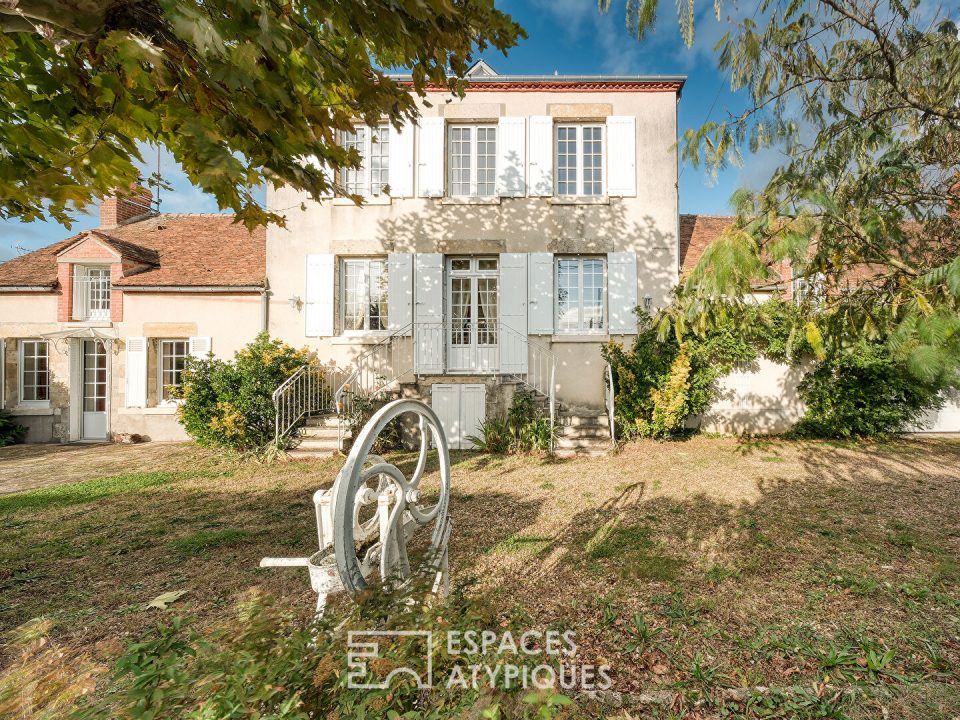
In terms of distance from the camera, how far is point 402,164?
9.00 meters

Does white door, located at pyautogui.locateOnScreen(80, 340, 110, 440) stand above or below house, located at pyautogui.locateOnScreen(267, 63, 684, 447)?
below

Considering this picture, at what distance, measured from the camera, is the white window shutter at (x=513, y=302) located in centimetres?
876

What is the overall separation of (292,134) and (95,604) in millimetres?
3714

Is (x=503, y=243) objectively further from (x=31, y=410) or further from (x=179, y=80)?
(x=31, y=410)

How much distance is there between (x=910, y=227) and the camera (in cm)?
291

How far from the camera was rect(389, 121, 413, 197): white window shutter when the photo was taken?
8969mm

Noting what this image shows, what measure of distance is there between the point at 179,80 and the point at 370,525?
2604 millimetres

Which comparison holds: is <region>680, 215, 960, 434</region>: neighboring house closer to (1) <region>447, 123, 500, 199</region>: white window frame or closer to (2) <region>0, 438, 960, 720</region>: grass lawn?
(2) <region>0, 438, 960, 720</region>: grass lawn

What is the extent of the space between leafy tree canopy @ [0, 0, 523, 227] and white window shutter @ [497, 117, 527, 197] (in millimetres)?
6461

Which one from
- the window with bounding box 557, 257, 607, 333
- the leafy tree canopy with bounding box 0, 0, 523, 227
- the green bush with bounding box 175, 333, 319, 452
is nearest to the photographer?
the leafy tree canopy with bounding box 0, 0, 523, 227

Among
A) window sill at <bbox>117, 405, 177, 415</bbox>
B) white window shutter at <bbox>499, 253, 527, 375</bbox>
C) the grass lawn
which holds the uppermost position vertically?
white window shutter at <bbox>499, 253, 527, 375</bbox>

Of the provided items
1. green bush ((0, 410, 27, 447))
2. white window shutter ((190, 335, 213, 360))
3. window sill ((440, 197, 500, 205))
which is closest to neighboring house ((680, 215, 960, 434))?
window sill ((440, 197, 500, 205))

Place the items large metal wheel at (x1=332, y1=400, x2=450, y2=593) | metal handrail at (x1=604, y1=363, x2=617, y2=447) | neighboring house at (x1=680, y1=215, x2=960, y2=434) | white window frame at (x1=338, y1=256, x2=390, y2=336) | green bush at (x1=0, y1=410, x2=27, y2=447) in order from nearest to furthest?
large metal wheel at (x1=332, y1=400, x2=450, y2=593) → metal handrail at (x1=604, y1=363, x2=617, y2=447) → neighboring house at (x1=680, y1=215, x2=960, y2=434) → green bush at (x1=0, y1=410, x2=27, y2=447) → white window frame at (x1=338, y1=256, x2=390, y2=336)

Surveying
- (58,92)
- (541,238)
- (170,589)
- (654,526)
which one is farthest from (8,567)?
(541,238)
